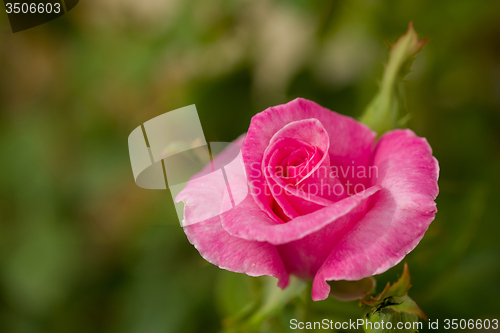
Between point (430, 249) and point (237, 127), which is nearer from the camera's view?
point (430, 249)

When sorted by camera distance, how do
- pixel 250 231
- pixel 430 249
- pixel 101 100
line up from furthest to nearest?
pixel 101 100 → pixel 430 249 → pixel 250 231

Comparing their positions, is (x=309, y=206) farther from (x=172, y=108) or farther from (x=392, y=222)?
(x=172, y=108)

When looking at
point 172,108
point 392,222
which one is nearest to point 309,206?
point 392,222

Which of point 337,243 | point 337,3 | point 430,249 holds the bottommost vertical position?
point 430,249

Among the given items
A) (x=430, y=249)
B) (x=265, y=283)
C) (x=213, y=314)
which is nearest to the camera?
(x=265, y=283)

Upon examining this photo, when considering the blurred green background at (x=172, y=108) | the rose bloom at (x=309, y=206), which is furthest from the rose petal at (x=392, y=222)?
the blurred green background at (x=172, y=108)

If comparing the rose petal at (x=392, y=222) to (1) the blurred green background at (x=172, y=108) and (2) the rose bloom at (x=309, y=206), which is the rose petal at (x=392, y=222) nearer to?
(2) the rose bloom at (x=309, y=206)

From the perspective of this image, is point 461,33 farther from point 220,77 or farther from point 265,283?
point 265,283

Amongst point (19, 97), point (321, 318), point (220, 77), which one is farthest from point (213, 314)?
point (19, 97)
